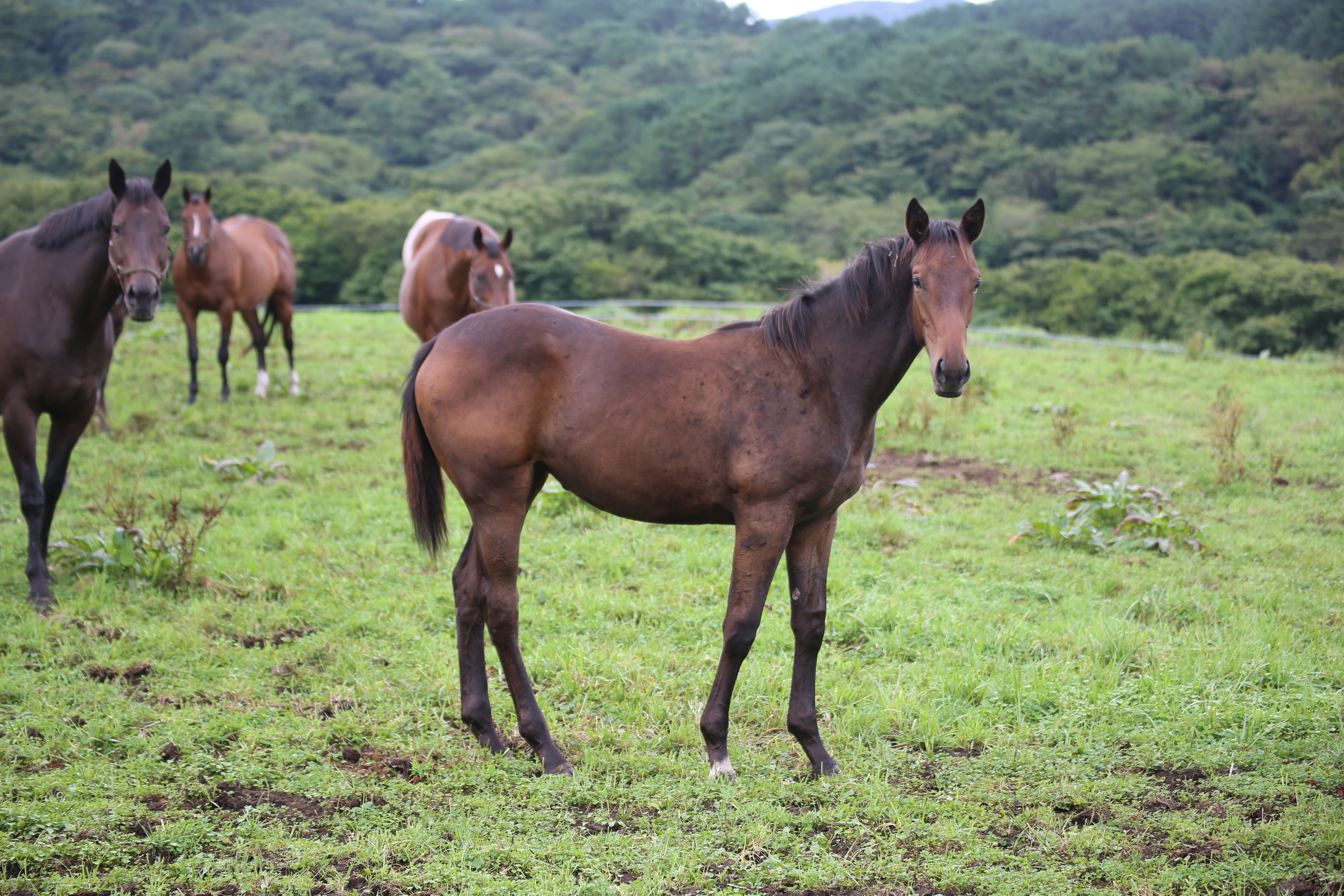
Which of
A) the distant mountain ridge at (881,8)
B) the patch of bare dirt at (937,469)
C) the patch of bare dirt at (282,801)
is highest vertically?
the distant mountain ridge at (881,8)

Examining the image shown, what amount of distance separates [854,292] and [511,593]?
191 centimetres

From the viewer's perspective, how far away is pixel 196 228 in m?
9.37

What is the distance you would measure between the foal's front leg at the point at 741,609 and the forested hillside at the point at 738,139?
21.9m

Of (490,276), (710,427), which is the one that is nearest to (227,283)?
(490,276)

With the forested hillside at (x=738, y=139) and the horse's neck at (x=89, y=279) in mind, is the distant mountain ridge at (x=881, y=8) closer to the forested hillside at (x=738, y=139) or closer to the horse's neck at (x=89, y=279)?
the forested hillside at (x=738, y=139)

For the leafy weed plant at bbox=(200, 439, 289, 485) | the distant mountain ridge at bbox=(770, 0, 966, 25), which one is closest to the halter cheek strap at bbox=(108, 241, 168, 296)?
the leafy weed plant at bbox=(200, 439, 289, 485)

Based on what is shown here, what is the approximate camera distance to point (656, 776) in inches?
138

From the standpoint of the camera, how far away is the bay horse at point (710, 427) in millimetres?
3352

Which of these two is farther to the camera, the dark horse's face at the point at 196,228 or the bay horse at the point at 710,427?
the dark horse's face at the point at 196,228

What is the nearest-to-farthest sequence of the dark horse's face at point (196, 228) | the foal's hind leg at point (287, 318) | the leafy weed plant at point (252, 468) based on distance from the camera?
the leafy weed plant at point (252, 468) → the dark horse's face at point (196, 228) → the foal's hind leg at point (287, 318)

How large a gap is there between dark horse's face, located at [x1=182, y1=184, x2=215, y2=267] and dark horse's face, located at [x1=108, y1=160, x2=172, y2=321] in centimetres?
449

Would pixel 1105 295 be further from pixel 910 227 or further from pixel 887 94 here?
pixel 887 94

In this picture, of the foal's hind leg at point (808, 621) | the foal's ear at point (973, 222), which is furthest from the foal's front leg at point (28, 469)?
the foal's ear at point (973, 222)

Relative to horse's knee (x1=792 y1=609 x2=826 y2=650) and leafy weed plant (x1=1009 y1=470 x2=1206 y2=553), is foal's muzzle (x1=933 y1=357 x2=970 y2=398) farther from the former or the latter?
leafy weed plant (x1=1009 y1=470 x2=1206 y2=553)
